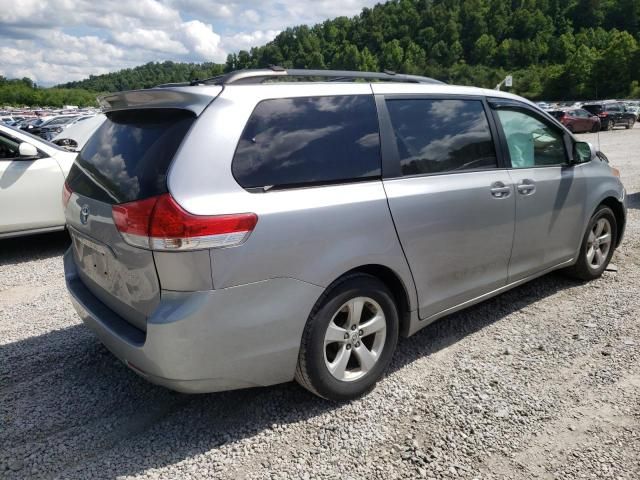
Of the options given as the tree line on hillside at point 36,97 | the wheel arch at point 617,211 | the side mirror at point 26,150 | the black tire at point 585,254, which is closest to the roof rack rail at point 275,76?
the black tire at point 585,254

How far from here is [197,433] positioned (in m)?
2.76

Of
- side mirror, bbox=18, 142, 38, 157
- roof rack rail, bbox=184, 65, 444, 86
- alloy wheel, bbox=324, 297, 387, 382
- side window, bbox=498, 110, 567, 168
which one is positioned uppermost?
roof rack rail, bbox=184, 65, 444, 86

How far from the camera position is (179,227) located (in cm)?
229

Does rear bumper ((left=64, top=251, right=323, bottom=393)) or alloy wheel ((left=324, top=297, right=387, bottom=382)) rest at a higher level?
rear bumper ((left=64, top=251, right=323, bottom=393))

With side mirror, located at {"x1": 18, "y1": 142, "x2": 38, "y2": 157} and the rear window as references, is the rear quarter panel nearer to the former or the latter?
the rear window

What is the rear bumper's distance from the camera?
7.70 feet

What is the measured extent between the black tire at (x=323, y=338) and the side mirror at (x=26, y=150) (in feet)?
15.6

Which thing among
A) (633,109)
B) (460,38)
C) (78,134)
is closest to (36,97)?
(460,38)

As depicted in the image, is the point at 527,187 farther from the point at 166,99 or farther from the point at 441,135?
the point at 166,99

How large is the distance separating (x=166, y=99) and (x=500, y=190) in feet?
7.36

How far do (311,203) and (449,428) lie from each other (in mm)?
1385

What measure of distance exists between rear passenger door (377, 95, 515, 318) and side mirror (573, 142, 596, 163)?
1.06m

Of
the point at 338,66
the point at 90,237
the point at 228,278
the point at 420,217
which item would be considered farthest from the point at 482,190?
the point at 338,66

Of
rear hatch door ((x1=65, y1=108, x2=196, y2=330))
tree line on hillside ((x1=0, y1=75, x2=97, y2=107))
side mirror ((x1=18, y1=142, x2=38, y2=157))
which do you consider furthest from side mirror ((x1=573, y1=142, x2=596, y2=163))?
tree line on hillside ((x1=0, y1=75, x2=97, y2=107))
